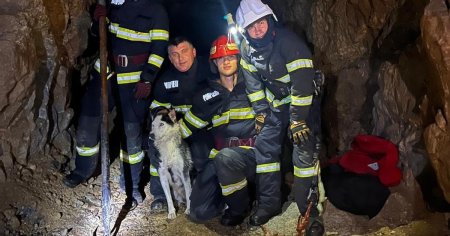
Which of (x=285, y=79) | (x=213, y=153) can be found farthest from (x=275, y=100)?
(x=213, y=153)

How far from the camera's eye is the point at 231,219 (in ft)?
17.5

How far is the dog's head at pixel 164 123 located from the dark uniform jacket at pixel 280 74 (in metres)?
1.05

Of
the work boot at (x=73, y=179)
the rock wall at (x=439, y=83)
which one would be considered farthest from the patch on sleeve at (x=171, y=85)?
the rock wall at (x=439, y=83)

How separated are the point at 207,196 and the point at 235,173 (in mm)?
599

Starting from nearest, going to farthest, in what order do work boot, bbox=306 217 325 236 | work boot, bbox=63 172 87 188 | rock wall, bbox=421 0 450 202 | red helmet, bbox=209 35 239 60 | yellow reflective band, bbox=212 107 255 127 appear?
1. rock wall, bbox=421 0 450 202
2. work boot, bbox=306 217 325 236
3. red helmet, bbox=209 35 239 60
4. yellow reflective band, bbox=212 107 255 127
5. work boot, bbox=63 172 87 188

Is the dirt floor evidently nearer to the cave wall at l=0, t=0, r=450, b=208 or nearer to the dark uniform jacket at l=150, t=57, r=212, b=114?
the cave wall at l=0, t=0, r=450, b=208

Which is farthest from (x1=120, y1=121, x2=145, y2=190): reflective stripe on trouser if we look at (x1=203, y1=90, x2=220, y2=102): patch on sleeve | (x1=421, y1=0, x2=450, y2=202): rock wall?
(x1=421, y1=0, x2=450, y2=202): rock wall

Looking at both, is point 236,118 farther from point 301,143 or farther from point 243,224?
point 243,224

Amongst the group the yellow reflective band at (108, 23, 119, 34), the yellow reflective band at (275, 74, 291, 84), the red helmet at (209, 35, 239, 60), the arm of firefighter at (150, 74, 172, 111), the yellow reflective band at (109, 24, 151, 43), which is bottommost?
the arm of firefighter at (150, 74, 172, 111)

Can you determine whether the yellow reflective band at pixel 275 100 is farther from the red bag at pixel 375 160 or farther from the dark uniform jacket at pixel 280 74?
the red bag at pixel 375 160

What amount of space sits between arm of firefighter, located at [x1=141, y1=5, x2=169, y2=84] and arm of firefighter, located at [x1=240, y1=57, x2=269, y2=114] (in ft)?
3.84

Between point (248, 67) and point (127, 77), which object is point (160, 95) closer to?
point (127, 77)

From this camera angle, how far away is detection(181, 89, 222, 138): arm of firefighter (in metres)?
5.33

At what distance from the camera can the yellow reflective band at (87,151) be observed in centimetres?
589
